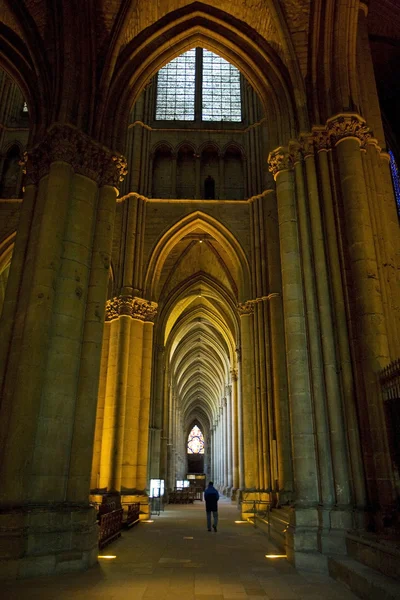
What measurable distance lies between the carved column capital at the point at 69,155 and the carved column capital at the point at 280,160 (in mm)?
3507

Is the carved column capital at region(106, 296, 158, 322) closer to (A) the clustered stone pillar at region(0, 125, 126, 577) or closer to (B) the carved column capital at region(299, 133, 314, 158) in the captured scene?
(A) the clustered stone pillar at region(0, 125, 126, 577)

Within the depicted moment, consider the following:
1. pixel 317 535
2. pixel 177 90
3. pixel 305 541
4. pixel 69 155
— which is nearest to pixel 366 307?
pixel 317 535

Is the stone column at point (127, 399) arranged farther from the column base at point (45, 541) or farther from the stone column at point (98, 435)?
the column base at point (45, 541)

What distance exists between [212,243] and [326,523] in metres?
Answer: 17.2

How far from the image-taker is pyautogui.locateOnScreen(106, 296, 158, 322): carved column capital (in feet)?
55.4

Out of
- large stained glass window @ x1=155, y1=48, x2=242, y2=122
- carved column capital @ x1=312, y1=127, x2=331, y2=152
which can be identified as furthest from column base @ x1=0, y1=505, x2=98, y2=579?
A: large stained glass window @ x1=155, y1=48, x2=242, y2=122

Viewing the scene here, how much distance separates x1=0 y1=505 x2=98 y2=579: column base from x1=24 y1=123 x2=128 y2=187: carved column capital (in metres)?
6.04

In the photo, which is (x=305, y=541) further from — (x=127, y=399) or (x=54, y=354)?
(x=127, y=399)

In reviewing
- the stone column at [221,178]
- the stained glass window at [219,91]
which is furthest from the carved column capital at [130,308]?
the stained glass window at [219,91]

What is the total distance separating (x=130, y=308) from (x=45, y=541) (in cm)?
1100

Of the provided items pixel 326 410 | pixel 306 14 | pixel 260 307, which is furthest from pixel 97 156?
pixel 260 307

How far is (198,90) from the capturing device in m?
22.4

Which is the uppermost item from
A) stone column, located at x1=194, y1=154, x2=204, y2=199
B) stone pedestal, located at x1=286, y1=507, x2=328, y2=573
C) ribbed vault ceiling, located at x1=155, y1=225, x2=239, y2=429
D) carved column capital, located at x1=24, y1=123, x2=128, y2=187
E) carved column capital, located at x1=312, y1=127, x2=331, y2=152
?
stone column, located at x1=194, y1=154, x2=204, y2=199

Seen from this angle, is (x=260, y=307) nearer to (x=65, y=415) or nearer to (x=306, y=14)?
(x=306, y=14)
